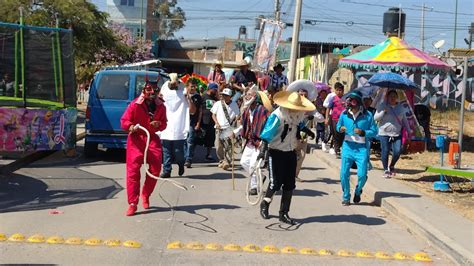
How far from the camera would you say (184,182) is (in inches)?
443

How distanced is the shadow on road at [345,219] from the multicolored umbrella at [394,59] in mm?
8464

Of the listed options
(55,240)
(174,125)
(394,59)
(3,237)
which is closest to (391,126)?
(174,125)

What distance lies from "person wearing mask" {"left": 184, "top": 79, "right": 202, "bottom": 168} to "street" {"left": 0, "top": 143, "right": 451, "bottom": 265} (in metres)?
1.75

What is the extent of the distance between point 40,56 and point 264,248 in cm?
724

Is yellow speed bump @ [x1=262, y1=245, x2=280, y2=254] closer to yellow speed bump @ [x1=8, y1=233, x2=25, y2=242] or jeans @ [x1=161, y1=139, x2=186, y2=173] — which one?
yellow speed bump @ [x1=8, y1=233, x2=25, y2=242]

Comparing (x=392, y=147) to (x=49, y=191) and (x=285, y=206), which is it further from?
(x=49, y=191)

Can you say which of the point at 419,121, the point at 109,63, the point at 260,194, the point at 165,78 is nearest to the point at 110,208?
the point at 260,194

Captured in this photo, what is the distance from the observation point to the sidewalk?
730 cm

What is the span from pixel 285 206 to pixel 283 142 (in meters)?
0.83

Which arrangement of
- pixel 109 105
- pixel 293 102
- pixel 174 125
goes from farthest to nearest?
pixel 109 105 < pixel 174 125 < pixel 293 102

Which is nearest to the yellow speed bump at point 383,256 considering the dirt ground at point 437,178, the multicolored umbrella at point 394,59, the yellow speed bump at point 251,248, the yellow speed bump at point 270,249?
the yellow speed bump at point 270,249

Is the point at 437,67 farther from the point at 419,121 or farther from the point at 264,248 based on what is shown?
the point at 264,248

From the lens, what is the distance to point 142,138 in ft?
27.7

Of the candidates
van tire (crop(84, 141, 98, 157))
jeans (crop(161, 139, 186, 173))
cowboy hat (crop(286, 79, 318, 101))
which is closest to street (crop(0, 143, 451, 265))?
jeans (crop(161, 139, 186, 173))
